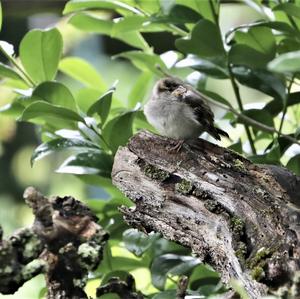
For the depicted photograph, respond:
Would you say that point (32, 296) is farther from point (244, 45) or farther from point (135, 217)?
point (244, 45)

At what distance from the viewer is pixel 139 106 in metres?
1.29

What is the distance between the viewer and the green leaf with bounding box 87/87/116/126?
1244 mm

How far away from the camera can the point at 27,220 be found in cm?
Result: 207

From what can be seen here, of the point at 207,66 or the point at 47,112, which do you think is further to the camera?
the point at 207,66

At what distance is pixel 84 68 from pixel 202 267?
514 millimetres

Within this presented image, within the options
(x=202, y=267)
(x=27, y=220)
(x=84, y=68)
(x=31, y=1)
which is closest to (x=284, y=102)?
(x=202, y=267)

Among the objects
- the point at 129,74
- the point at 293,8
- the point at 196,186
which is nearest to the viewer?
the point at 196,186

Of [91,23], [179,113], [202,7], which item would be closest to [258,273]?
[179,113]

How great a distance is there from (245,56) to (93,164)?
1.06 ft

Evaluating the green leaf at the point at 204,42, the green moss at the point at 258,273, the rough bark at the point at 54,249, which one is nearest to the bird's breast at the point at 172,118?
the green leaf at the point at 204,42

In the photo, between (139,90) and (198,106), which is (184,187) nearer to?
(198,106)

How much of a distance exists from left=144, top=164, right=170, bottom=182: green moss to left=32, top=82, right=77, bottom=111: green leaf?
0.25m

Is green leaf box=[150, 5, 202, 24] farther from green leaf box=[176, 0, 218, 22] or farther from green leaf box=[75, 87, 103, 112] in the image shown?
green leaf box=[75, 87, 103, 112]

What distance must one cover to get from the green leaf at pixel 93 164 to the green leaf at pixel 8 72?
0.20 m
